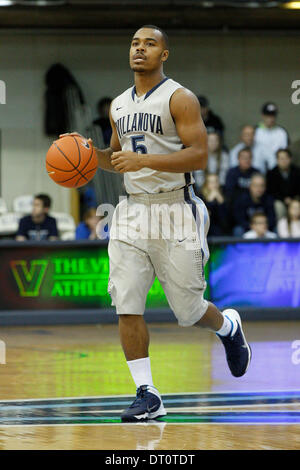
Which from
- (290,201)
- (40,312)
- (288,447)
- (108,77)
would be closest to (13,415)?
(288,447)

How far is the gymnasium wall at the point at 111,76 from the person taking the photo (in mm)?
16000

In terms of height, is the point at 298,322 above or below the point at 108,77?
below

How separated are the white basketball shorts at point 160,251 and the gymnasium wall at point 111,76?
9791 millimetres

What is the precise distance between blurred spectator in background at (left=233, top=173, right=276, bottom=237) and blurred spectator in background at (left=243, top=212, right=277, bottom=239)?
0.60m

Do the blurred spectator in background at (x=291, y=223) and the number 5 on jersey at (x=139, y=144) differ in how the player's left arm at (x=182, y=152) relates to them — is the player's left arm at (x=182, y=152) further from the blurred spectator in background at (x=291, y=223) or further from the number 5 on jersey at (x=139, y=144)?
the blurred spectator in background at (x=291, y=223)

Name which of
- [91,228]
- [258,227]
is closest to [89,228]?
[91,228]

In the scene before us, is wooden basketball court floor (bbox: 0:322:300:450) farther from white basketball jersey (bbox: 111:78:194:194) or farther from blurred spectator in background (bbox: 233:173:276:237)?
blurred spectator in background (bbox: 233:173:276:237)

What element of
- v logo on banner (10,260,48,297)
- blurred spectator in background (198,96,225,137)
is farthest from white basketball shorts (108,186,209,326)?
blurred spectator in background (198,96,225,137)

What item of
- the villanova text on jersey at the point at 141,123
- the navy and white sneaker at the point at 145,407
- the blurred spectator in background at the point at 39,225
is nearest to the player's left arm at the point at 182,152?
the villanova text on jersey at the point at 141,123

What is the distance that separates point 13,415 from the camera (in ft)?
19.9

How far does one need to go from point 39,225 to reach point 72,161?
659 centimetres
